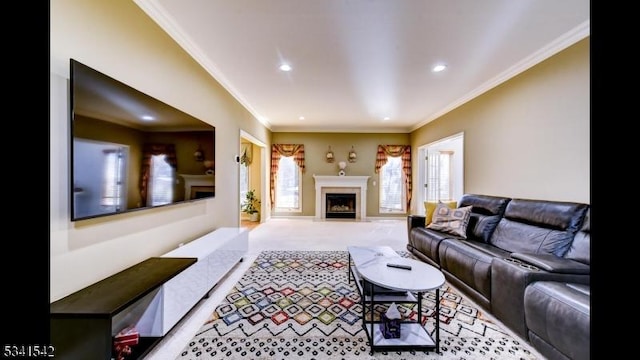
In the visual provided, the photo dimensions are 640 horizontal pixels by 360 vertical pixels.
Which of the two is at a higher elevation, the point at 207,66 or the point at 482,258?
the point at 207,66

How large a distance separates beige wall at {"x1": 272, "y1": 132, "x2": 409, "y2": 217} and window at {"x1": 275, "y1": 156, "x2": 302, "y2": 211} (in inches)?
8.0

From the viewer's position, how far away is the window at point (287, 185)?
23.0 feet

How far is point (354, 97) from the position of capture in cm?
425

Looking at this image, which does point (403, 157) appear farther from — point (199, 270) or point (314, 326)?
point (199, 270)

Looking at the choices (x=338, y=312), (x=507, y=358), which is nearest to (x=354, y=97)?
(x=338, y=312)

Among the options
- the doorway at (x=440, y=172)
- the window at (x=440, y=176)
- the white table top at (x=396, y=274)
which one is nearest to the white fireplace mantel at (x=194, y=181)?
the white table top at (x=396, y=274)

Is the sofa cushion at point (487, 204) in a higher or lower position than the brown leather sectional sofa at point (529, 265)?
higher

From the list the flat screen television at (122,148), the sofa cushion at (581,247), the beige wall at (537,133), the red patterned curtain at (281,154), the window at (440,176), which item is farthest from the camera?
the red patterned curtain at (281,154)

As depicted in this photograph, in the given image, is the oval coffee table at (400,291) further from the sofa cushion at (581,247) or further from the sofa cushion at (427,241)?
the sofa cushion at (581,247)

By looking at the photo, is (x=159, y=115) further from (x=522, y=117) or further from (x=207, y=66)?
(x=522, y=117)

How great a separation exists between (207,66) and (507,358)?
3.92 meters

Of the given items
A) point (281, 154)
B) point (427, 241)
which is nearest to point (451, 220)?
point (427, 241)

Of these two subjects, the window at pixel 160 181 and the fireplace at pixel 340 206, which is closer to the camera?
the window at pixel 160 181

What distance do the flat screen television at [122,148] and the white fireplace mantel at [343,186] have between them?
451cm
